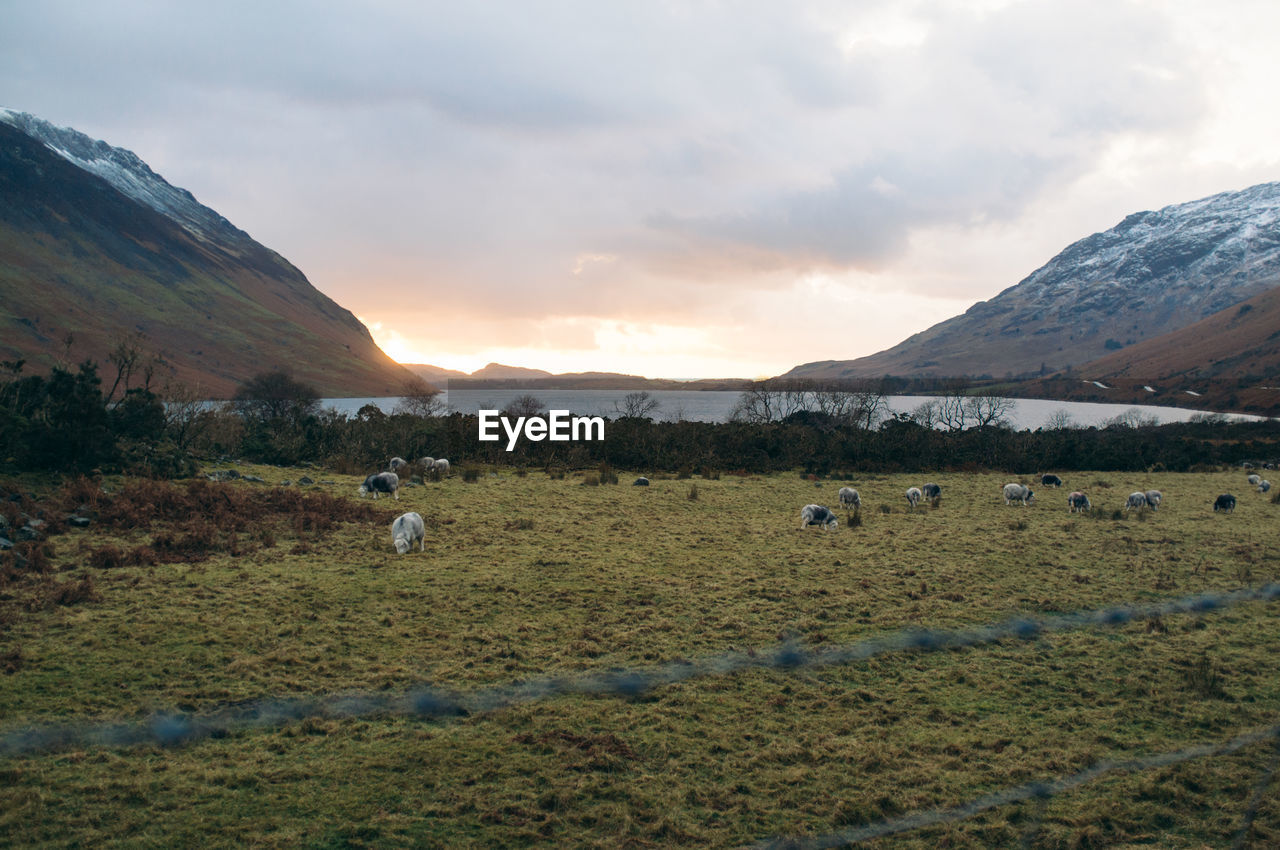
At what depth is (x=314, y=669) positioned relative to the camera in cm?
834

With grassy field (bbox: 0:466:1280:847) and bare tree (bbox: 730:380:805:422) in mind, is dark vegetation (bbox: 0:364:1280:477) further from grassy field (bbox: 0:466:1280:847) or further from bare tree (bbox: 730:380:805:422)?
bare tree (bbox: 730:380:805:422)

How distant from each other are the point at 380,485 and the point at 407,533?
7703mm

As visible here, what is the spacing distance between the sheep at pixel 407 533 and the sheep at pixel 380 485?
22.7 feet

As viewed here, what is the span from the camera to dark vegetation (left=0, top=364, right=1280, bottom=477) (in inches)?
703

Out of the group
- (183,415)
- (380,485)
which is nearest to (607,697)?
(380,485)

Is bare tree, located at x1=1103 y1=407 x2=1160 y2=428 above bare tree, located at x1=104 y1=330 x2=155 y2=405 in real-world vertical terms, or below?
below

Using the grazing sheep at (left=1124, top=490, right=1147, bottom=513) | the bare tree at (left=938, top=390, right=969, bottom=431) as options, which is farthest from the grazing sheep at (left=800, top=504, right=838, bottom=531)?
the bare tree at (left=938, top=390, right=969, bottom=431)

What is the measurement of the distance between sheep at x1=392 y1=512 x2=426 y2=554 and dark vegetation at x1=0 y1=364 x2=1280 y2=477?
879 cm

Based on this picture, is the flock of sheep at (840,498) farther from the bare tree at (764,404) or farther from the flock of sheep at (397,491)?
the bare tree at (764,404)

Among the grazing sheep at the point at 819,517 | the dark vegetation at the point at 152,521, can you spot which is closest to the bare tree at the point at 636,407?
the grazing sheep at the point at 819,517

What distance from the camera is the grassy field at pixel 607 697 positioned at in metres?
5.48

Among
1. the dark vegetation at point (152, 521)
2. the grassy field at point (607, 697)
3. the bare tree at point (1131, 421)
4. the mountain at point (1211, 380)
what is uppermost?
the mountain at point (1211, 380)

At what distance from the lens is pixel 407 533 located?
1505 centimetres

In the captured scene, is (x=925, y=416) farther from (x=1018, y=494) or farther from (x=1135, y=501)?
(x=1135, y=501)
